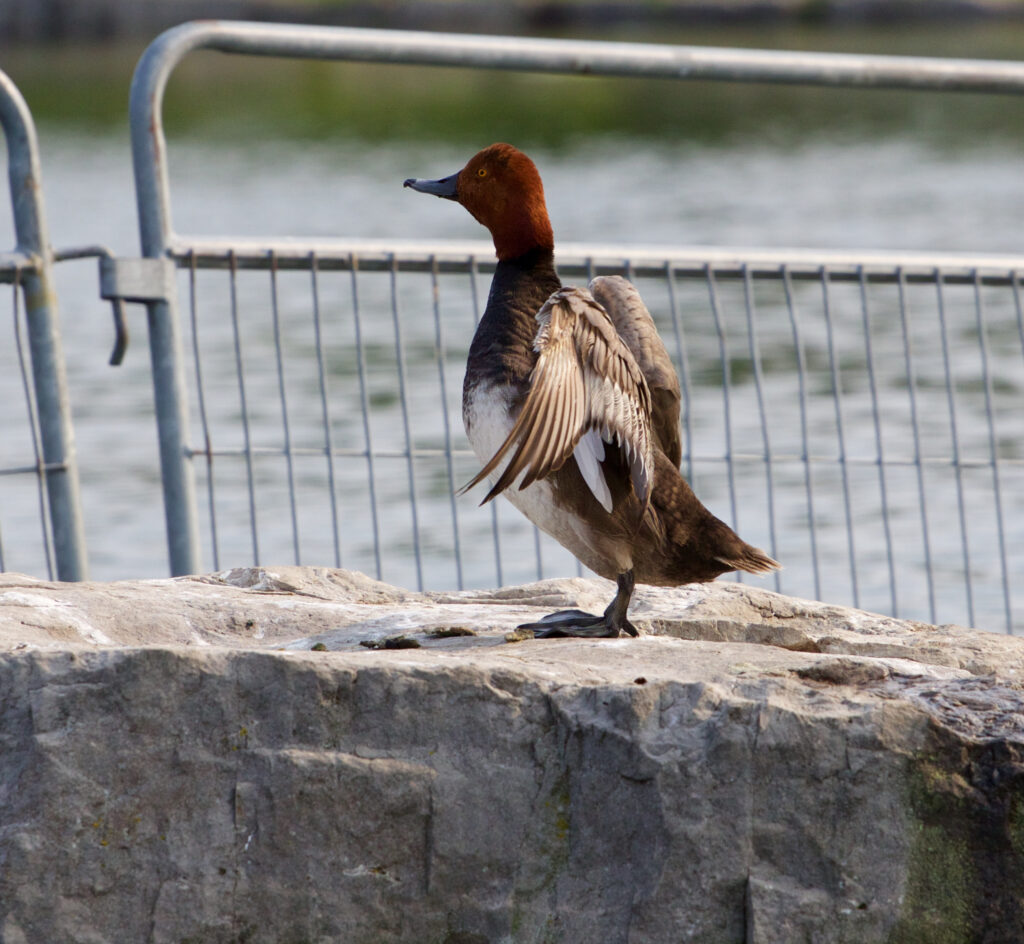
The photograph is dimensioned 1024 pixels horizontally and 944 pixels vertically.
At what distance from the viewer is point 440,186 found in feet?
10.4

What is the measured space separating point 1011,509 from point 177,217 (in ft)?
32.7

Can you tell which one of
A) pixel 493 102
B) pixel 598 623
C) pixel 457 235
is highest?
pixel 493 102

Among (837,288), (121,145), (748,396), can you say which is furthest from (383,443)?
(121,145)

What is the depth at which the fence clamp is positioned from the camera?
398 cm

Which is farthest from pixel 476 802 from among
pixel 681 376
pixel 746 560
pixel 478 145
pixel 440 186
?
pixel 478 145

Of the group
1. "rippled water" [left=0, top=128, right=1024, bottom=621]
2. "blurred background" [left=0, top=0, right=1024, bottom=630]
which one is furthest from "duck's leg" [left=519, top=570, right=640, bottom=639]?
"blurred background" [left=0, top=0, right=1024, bottom=630]

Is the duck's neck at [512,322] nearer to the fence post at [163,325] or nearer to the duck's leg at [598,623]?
the duck's leg at [598,623]

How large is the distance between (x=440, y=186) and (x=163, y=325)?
3.87 ft

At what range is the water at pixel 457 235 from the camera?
762 centimetres

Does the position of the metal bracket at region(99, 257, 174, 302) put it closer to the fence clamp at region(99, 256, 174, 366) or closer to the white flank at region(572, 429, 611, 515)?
the fence clamp at region(99, 256, 174, 366)

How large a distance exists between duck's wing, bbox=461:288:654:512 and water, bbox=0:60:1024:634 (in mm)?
3084

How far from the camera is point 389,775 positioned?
2.35 m

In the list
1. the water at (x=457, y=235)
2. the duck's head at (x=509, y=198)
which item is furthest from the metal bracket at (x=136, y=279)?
the water at (x=457, y=235)

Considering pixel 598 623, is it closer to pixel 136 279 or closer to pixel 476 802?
pixel 476 802
